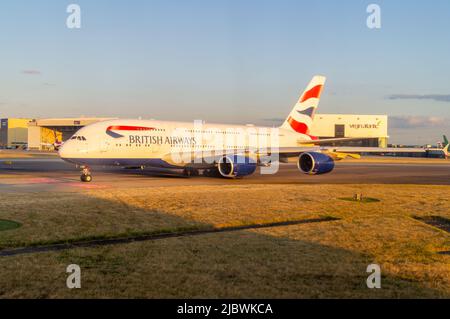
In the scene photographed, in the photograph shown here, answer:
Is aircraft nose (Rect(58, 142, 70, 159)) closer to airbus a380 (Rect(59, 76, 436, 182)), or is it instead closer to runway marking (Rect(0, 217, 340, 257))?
airbus a380 (Rect(59, 76, 436, 182))

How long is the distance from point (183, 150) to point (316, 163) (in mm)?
9235

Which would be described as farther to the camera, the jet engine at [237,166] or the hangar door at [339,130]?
the hangar door at [339,130]

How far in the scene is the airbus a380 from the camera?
28859 millimetres

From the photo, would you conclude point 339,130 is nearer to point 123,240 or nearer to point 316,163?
point 316,163

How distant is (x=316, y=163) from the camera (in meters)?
30.4

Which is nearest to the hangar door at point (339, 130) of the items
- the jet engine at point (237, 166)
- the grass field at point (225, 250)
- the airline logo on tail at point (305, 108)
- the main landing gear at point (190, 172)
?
the airline logo on tail at point (305, 108)

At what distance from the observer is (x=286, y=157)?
34.1m

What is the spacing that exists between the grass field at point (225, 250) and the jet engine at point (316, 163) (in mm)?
10807

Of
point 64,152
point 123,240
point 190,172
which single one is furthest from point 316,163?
point 123,240

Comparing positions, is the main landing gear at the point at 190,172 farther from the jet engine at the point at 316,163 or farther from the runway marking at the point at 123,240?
the runway marking at the point at 123,240

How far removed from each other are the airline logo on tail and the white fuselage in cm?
509

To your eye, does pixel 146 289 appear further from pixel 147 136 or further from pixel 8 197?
pixel 147 136

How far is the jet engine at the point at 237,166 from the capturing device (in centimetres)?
2969
